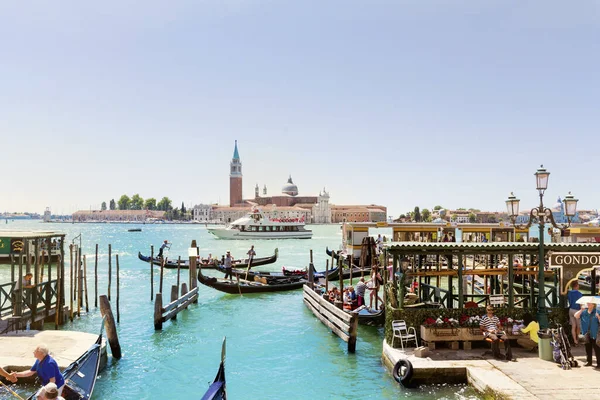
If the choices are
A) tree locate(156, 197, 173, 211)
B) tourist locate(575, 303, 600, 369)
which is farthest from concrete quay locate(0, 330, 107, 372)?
tree locate(156, 197, 173, 211)

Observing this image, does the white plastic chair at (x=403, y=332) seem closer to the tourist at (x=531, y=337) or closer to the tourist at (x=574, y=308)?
the tourist at (x=531, y=337)

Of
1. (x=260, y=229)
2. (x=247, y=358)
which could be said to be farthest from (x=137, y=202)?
(x=247, y=358)

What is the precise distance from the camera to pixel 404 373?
8289 mm

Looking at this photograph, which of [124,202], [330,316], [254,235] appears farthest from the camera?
[124,202]

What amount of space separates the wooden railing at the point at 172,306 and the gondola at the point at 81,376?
17.3 feet

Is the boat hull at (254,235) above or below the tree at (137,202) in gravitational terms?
below

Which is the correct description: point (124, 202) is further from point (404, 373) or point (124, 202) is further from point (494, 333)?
point (494, 333)

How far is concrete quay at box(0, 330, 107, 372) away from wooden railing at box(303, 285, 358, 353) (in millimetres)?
5439

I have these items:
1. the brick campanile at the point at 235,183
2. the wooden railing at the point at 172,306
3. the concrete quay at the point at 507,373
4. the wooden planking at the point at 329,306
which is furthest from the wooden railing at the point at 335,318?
the brick campanile at the point at 235,183

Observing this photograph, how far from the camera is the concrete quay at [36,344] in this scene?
8.12m

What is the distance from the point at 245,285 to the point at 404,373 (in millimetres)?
12070

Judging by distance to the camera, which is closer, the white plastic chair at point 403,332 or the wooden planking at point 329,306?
the white plastic chair at point 403,332

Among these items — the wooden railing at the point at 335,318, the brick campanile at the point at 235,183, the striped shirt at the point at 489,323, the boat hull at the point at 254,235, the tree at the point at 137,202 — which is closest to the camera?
the striped shirt at the point at 489,323

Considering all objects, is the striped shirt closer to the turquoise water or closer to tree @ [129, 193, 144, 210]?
the turquoise water
